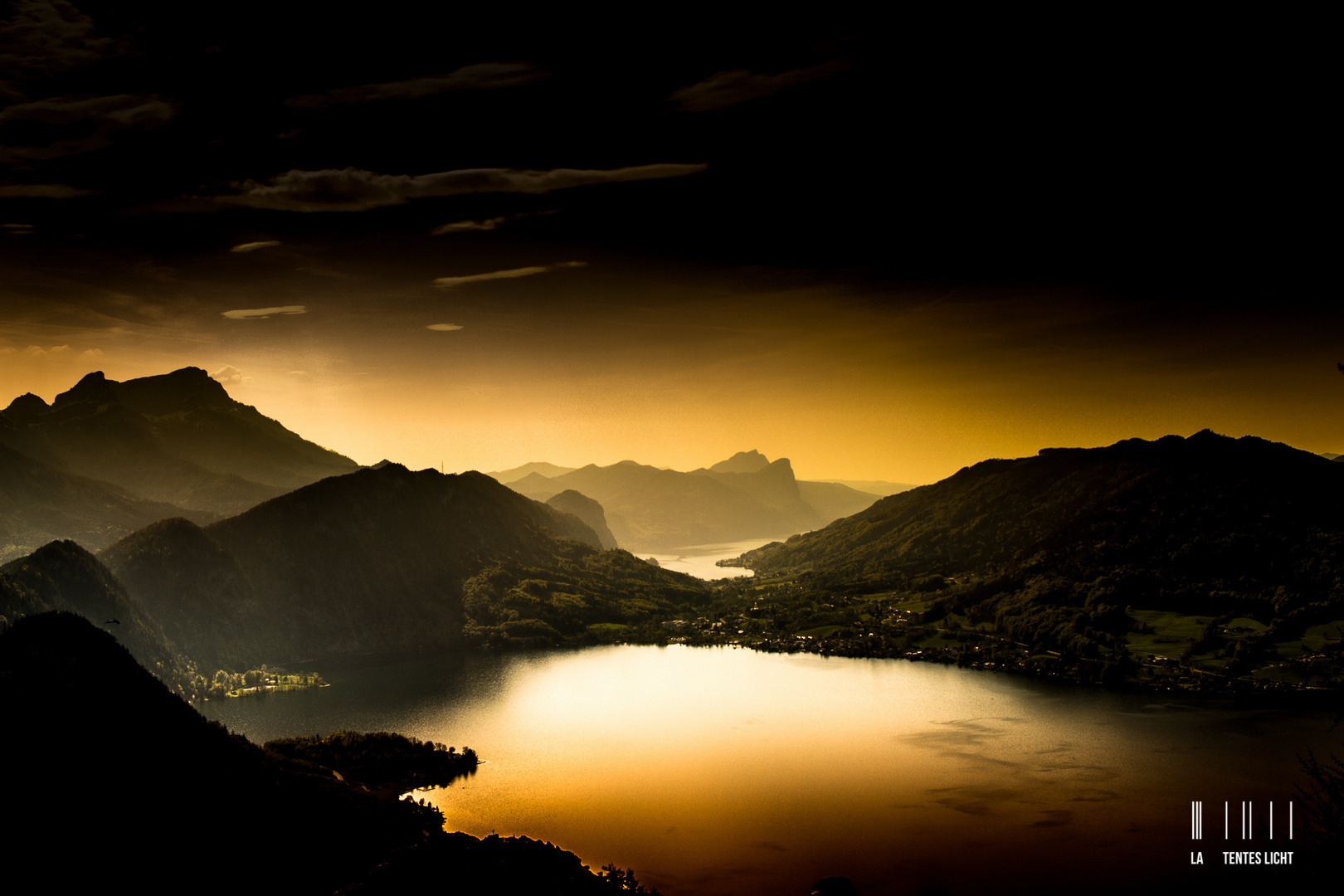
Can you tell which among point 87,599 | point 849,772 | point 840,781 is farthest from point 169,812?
point 87,599

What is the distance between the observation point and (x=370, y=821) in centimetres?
8088

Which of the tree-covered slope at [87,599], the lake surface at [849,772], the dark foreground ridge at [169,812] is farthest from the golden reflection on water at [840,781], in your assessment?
the tree-covered slope at [87,599]

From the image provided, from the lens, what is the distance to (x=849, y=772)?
10919 centimetres

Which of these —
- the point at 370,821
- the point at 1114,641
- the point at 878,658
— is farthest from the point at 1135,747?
the point at 370,821

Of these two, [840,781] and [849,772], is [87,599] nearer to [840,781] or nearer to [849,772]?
[840,781]

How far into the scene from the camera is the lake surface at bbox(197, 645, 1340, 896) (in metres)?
80.4

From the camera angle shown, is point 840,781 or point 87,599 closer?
point 840,781

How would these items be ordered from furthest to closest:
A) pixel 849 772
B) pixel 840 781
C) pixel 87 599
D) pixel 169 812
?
pixel 87 599, pixel 849 772, pixel 840 781, pixel 169 812

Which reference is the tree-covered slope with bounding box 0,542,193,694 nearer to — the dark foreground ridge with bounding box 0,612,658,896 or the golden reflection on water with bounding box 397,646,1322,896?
the golden reflection on water with bounding box 397,646,1322,896

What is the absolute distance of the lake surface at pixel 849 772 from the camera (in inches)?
3164

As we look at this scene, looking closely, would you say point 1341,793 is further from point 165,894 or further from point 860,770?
point 165,894

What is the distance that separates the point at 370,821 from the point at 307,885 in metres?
10.6

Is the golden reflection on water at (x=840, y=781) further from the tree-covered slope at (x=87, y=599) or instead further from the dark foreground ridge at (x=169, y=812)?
the tree-covered slope at (x=87, y=599)

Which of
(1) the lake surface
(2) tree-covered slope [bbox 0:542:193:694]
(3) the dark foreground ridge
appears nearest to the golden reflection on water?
(1) the lake surface
